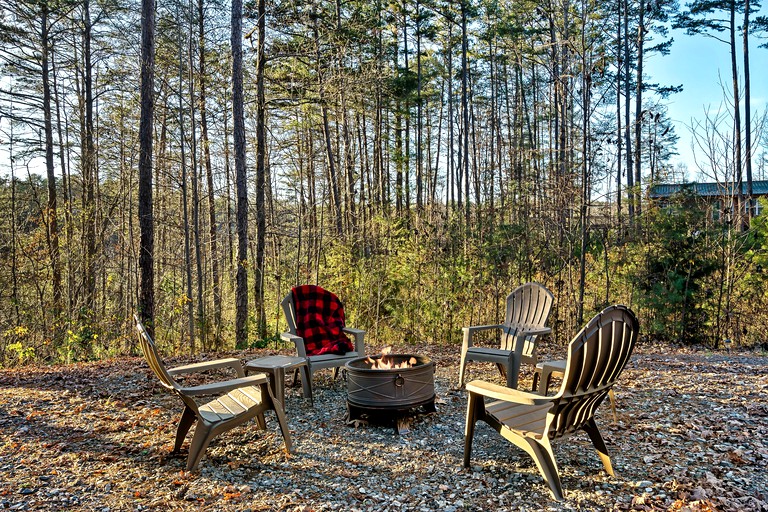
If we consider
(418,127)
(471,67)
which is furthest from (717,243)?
(471,67)

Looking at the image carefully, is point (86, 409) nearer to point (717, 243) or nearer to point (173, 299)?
point (173, 299)

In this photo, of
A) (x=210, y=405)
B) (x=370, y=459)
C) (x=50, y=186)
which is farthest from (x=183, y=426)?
(x=50, y=186)

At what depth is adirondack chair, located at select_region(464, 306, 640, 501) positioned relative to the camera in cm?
239

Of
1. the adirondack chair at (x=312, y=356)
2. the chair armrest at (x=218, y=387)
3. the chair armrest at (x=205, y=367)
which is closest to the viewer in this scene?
the chair armrest at (x=218, y=387)

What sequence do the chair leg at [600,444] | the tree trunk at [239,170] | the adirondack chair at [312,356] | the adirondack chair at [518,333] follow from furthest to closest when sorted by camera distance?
the tree trunk at [239,170], the adirondack chair at [312,356], the adirondack chair at [518,333], the chair leg at [600,444]

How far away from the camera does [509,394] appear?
253 centimetres

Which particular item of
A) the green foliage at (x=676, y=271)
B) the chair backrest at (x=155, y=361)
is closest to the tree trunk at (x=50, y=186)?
the chair backrest at (x=155, y=361)

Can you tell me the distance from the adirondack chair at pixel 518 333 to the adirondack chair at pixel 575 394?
4.11ft

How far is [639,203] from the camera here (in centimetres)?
710

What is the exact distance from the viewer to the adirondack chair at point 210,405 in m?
2.72

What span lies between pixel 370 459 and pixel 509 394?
1.04 meters

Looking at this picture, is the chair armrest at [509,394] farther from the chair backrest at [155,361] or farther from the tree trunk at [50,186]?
the tree trunk at [50,186]

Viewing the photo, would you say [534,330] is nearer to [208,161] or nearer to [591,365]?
Result: [591,365]

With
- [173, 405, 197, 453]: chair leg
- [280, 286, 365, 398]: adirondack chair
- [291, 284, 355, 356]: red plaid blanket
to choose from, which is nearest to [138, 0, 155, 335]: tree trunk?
[291, 284, 355, 356]: red plaid blanket
